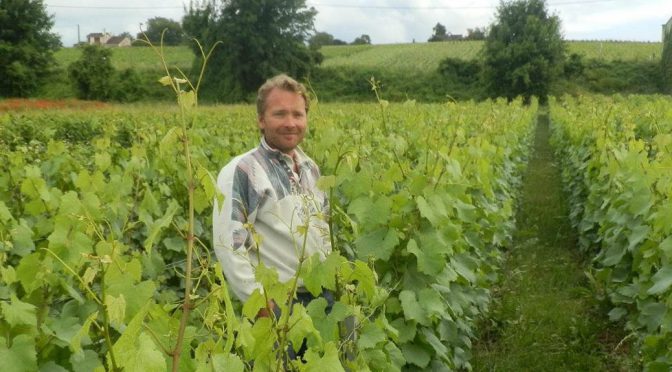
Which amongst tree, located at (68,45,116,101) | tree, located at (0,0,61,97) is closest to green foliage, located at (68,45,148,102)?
tree, located at (68,45,116,101)

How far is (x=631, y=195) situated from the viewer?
443 centimetres

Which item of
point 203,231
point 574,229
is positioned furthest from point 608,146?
point 203,231

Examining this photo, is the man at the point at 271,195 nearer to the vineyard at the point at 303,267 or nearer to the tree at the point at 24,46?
the vineyard at the point at 303,267

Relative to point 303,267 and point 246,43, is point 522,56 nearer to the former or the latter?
point 246,43

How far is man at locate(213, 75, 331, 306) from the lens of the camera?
2695mm

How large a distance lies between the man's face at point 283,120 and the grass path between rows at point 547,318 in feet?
9.02

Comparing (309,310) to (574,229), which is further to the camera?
(574,229)

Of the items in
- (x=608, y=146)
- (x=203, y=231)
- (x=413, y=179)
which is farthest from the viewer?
(x=608, y=146)

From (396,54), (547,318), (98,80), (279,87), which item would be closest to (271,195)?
(279,87)

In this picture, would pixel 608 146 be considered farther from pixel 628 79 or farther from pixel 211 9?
pixel 211 9

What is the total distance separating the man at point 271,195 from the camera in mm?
2695

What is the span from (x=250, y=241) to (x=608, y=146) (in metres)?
4.25

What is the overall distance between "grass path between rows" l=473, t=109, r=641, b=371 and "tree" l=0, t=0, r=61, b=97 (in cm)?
4083

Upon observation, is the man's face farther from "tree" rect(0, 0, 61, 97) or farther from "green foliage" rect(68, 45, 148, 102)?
"tree" rect(0, 0, 61, 97)
